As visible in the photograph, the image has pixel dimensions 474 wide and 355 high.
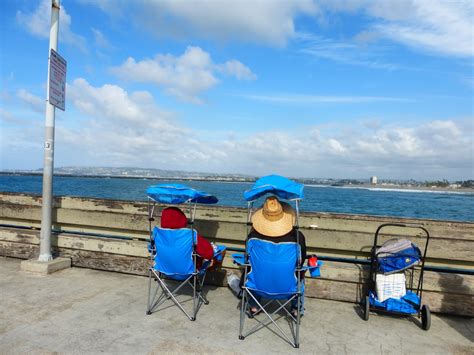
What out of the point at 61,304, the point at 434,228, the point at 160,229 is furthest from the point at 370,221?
the point at 61,304

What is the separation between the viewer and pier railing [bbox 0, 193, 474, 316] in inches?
200

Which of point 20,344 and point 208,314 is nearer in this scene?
point 20,344

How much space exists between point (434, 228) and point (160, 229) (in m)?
4.38

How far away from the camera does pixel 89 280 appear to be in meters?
5.74

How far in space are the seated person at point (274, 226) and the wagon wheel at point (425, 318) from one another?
58.7 inches

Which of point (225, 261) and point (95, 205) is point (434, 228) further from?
point (95, 205)

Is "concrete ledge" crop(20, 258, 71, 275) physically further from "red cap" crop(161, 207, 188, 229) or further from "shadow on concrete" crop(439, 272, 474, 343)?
"shadow on concrete" crop(439, 272, 474, 343)

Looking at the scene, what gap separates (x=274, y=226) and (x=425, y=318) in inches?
79.8

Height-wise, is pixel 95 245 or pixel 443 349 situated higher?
pixel 95 245

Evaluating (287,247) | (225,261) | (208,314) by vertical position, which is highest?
(287,247)

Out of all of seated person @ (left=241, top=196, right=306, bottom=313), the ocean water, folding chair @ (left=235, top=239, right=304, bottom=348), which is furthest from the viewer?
the ocean water

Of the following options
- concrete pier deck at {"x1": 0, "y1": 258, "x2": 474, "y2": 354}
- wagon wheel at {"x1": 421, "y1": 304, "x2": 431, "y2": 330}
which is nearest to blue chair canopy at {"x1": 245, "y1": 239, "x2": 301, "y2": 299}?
concrete pier deck at {"x1": 0, "y1": 258, "x2": 474, "y2": 354}

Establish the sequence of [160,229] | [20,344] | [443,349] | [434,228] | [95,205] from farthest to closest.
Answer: [95,205] < [434,228] < [160,229] < [443,349] < [20,344]

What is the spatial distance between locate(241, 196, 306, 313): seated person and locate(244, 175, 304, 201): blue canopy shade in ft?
0.46
